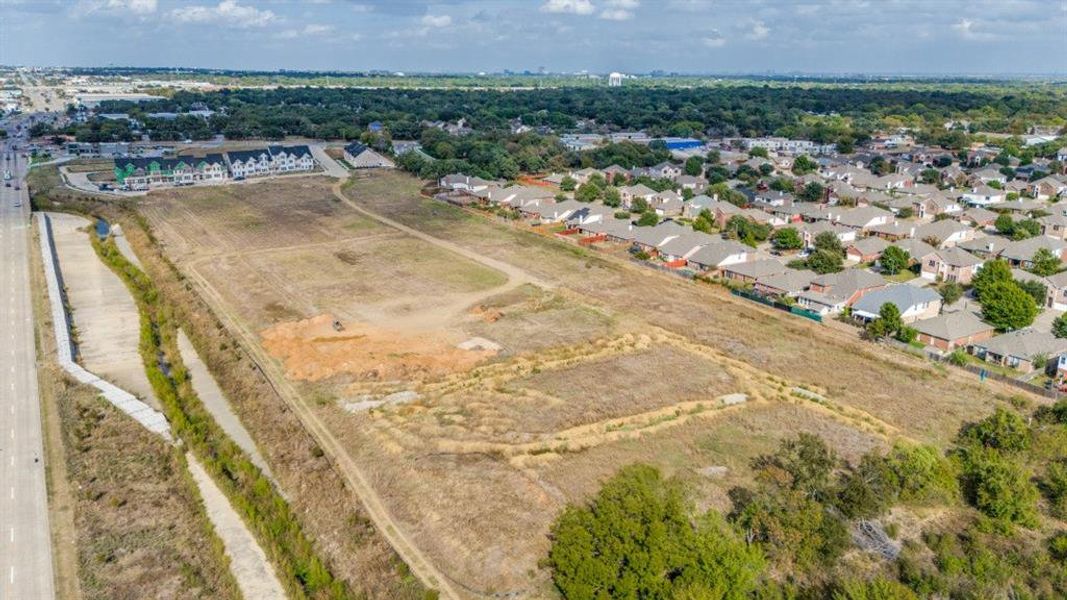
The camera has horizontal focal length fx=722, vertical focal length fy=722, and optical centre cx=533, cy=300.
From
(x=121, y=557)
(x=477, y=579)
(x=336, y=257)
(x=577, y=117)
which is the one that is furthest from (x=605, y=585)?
(x=577, y=117)

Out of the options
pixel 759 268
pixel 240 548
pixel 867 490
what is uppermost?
pixel 759 268

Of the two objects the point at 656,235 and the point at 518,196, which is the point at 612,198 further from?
the point at 656,235

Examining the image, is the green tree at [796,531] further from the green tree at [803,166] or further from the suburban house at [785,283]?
the green tree at [803,166]

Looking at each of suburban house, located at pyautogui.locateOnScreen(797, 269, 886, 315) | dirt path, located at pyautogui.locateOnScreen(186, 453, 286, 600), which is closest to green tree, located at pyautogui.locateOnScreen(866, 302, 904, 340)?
suburban house, located at pyautogui.locateOnScreen(797, 269, 886, 315)

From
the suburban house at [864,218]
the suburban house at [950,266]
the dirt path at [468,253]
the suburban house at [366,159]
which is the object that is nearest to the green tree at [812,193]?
the suburban house at [864,218]

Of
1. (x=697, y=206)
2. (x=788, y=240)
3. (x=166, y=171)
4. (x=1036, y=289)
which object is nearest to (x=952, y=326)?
(x=1036, y=289)

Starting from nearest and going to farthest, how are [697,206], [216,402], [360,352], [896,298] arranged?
[216,402]
[360,352]
[896,298]
[697,206]

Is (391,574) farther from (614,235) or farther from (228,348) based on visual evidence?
(614,235)
